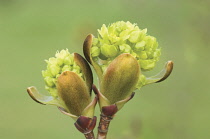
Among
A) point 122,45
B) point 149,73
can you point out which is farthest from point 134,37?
point 149,73

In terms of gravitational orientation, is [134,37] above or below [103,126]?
above

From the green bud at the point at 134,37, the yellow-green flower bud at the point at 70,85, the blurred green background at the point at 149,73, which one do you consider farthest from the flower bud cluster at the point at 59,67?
the blurred green background at the point at 149,73

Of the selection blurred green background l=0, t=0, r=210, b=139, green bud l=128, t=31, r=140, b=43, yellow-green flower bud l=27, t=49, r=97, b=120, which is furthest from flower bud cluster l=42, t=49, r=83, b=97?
blurred green background l=0, t=0, r=210, b=139

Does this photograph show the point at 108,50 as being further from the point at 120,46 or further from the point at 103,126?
the point at 103,126

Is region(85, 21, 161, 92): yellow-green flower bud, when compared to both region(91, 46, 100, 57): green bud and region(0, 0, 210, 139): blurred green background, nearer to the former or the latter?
region(91, 46, 100, 57): green bud

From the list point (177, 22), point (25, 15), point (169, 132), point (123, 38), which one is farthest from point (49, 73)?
point (25, 15)

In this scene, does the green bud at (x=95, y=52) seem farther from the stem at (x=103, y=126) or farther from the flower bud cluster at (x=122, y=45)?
the stem at (x=103, y=126)
